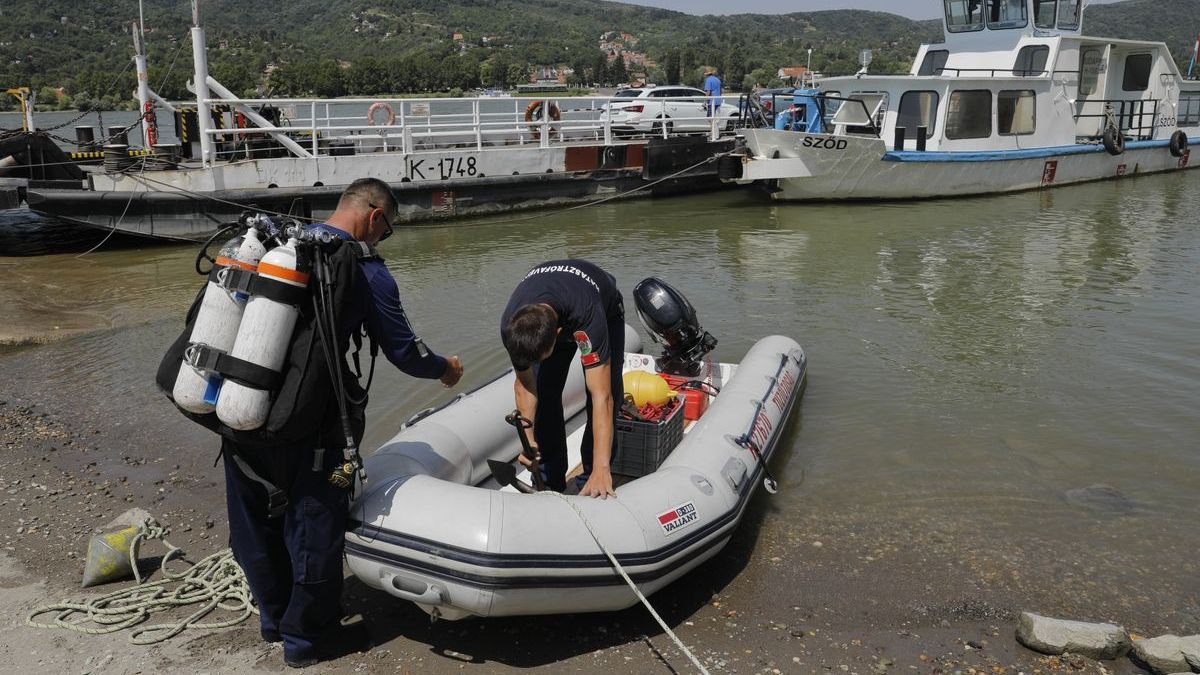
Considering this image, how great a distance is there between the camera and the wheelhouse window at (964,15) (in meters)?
18.5

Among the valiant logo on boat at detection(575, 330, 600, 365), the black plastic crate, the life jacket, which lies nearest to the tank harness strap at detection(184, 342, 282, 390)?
the life jacket

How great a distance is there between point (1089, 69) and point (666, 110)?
883 cm

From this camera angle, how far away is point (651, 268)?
11.9m

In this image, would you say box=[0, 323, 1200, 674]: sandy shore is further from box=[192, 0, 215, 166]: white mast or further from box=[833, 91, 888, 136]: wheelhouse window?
box=[833, 91, 888, 136]: wheelhouse window

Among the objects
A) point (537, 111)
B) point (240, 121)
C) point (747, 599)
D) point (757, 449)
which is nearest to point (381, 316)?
point (747, 599)

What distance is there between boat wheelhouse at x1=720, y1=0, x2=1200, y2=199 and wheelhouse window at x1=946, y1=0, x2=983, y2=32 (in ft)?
0.07

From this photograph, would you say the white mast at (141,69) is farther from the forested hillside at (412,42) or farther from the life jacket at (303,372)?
the life jacket at (303,372)

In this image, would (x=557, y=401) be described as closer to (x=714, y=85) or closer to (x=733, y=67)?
(x=714, y=85)

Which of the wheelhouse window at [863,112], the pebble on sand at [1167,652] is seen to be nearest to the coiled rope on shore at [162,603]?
the pebble on sand at [1167,652]

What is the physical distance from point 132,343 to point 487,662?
20.0 feet

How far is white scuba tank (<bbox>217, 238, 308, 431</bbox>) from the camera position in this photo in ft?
9.96

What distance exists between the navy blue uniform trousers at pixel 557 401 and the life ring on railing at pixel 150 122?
11641 millimetres

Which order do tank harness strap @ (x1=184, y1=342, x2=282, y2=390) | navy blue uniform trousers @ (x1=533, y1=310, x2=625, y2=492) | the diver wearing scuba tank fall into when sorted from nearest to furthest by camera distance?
1. tank harness strap @ (x1=184, y1=342, x2=282, y2=390)
2. the diver wearing scuba tank
3. navy blue uniform trousers @ (x1=533, y1=310, x2=625, y2=492)

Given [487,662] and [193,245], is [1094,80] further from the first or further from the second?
[487,662]
